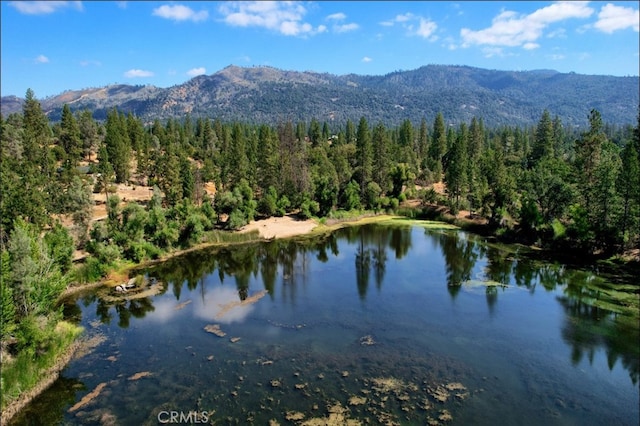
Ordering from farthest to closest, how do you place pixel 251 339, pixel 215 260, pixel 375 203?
pixel 375 203, pixel 215 260, pixel 251 339

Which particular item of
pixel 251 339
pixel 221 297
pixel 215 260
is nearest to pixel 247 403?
pixel 251 339

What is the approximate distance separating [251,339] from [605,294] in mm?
33915

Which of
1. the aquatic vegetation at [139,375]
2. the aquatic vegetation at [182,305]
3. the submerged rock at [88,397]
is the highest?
the aquatic vegetation at [182,305]

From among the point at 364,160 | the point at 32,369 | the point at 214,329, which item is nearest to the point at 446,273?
the point at 214,329

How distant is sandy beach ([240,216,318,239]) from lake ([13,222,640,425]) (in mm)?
17802

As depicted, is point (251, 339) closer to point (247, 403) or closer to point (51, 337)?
point (247, 403)

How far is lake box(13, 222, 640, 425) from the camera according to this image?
1065 inches

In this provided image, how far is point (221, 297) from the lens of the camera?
4597 cm

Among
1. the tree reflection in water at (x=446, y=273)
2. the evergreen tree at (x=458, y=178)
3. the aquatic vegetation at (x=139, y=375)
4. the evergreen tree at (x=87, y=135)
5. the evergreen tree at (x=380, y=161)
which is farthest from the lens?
the evergreen tree at (x=87, y=135)

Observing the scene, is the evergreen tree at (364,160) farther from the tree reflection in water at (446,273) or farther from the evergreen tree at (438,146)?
the evergreen tree at (438,146)

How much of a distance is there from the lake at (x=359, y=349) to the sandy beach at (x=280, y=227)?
17802 mm

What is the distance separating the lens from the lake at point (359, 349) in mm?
27062

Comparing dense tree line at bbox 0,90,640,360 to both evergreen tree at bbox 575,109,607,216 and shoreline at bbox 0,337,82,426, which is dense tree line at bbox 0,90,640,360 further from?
shoreline at bbox 0,337,82,426

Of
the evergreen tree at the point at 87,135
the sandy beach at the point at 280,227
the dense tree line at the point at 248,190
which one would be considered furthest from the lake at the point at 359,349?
the evergreen tree at the point at 87,135
